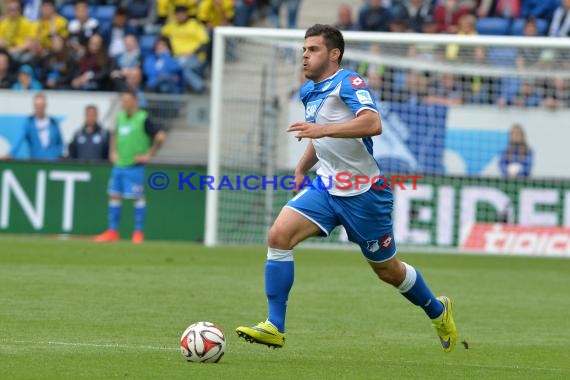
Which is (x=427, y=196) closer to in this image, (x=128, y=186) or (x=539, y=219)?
(x=539, y=219)

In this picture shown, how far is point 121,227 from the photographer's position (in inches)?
822

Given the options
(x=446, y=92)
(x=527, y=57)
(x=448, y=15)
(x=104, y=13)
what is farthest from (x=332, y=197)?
(x=104, y=13)

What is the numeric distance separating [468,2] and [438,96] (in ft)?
10.9

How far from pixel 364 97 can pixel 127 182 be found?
1141 centimetres

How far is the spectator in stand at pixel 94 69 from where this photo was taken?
22.3 metres

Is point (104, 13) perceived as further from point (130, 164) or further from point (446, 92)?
point (446, 92)

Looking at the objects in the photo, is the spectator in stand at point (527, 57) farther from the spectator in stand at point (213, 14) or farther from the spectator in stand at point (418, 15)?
the spectator in stand at point (213, 14)

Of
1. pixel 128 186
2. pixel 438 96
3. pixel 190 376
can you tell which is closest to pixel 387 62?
pixel 438 96

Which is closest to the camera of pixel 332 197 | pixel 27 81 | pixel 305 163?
pixel 332 197

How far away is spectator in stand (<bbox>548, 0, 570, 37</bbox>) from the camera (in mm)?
21781

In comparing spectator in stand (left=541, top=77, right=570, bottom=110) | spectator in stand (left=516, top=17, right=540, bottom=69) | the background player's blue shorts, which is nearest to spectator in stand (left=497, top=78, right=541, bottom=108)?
spectator in stand (left=541, top=77, right=570, bottom=110)

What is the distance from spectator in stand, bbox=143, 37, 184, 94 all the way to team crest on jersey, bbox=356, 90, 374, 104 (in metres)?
13.9

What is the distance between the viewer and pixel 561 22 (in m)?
21.9

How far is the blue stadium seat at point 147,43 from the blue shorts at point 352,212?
1534 centimetres
